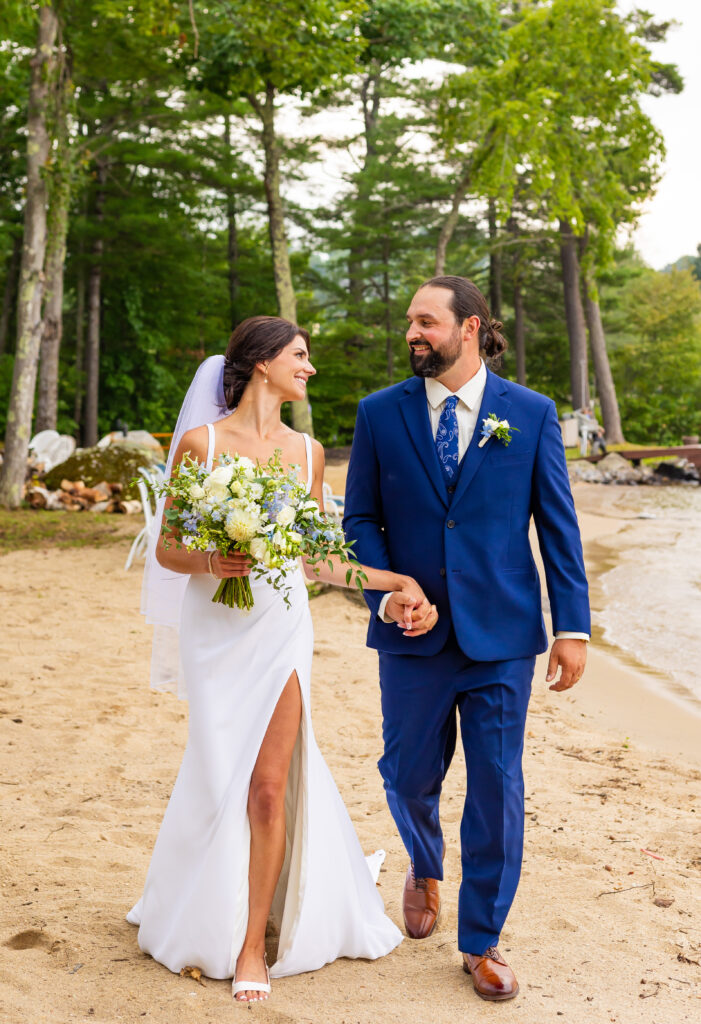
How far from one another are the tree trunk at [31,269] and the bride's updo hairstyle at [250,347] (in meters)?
12.7

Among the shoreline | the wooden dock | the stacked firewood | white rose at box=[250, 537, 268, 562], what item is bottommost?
the shoreline

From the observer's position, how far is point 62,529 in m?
14.1

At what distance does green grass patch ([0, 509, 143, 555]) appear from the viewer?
12.8 m

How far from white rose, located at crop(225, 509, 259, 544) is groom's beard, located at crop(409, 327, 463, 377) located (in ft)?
2.65

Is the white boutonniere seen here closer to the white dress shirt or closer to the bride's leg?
the white dress shirt

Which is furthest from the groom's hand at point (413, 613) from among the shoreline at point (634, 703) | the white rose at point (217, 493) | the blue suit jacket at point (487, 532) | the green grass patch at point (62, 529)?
the green grass patch at point (62, 529)

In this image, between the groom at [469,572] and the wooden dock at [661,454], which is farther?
the wooden dock at [661,454]

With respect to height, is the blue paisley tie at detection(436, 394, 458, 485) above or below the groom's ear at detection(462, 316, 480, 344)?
below

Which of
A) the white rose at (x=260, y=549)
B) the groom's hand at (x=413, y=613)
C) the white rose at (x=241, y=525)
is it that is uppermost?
the white rose at (x=241, y=525)

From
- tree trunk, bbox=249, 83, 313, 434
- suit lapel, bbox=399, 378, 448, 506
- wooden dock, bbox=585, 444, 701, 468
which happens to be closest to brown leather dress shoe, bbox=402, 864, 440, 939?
suit lapel, bbox=399, 378, 448, 506

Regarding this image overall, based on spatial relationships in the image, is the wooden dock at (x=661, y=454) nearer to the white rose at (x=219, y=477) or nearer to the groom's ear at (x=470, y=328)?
the groom's ear at (x=470, y=328)

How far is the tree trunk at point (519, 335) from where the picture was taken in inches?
1406

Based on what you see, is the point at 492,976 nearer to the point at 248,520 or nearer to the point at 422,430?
the point at 248,520

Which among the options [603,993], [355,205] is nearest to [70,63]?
[355,205]
